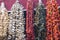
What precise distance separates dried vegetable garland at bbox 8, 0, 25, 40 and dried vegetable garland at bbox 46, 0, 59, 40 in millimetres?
230

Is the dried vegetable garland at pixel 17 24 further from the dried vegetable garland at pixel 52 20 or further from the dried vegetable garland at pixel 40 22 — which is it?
the dried vegetable garland at pixel 52 20

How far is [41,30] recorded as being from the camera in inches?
77.1

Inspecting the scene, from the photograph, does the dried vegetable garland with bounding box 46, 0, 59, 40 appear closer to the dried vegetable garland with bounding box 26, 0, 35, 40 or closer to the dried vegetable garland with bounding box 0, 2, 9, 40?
the dried vegetable garland with bounding box 26, 0, 35, 40

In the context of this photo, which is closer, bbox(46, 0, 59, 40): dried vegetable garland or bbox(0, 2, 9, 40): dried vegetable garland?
bbox(46, 0, 59, 40): dried vegetable garland

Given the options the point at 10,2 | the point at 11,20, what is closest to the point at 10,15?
the point at 11,20

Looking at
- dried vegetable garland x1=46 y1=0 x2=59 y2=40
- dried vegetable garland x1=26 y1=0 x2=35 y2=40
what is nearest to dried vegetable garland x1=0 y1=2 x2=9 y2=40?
dried vegetable garland x1=26 y1=0 x2=35 y2=40

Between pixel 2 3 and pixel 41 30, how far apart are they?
1.58 feet

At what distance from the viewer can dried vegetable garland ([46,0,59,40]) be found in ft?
6.26

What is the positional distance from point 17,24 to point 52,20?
12.4 inches

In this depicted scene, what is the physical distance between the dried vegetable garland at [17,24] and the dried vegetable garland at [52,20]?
23cm

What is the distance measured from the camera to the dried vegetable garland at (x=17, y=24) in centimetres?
199

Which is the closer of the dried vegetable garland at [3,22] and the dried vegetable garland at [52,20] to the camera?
the dried vegetable garland at [52,20]

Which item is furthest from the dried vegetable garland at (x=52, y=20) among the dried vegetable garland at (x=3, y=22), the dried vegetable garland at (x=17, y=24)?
the dried vegetable garland at (x=3, y=22)

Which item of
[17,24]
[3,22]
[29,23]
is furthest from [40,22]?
[3,22]
